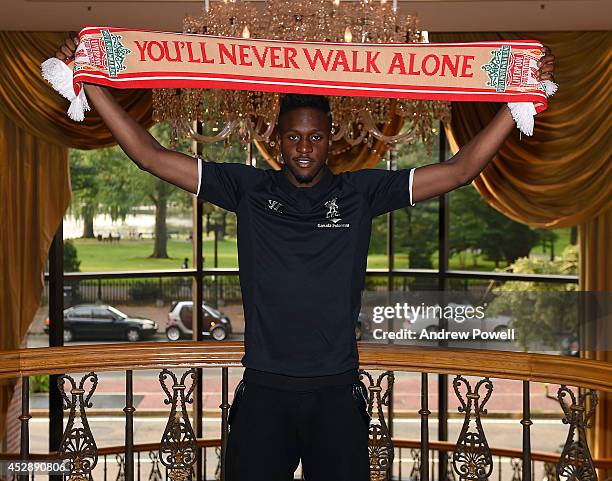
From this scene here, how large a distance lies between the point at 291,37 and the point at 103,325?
13.5ft

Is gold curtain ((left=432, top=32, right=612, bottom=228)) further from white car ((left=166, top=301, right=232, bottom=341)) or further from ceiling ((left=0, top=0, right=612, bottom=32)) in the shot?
white car ((left=166, top=301, right=232, bottom=341))

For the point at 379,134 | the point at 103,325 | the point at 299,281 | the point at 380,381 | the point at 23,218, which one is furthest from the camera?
Result: the point at 103,325

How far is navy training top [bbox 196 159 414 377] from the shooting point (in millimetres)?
2109

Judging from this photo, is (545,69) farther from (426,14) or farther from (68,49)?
(426,14)

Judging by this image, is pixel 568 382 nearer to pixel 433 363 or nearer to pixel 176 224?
pixel 433 363

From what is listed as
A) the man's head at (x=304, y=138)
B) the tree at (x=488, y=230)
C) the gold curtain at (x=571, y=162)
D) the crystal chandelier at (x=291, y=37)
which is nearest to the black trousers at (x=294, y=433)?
the man's head at (x=304, y=138)

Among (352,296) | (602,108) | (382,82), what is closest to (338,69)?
(382,82)

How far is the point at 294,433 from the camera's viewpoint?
2.15 m

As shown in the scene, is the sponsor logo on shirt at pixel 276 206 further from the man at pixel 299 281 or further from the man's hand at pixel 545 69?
the man's hand at pixel 545 69

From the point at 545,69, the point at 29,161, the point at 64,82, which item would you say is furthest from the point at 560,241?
the point at 64,82

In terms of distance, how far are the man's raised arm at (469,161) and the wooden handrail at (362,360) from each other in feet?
2.27

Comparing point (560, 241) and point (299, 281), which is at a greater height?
point (560, 241)

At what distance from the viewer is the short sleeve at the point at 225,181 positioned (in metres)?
2.24

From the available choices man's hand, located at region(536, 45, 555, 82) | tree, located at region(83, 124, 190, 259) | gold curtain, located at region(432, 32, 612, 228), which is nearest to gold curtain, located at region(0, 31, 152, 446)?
tree, located at region(83, 124, 190, 259)
